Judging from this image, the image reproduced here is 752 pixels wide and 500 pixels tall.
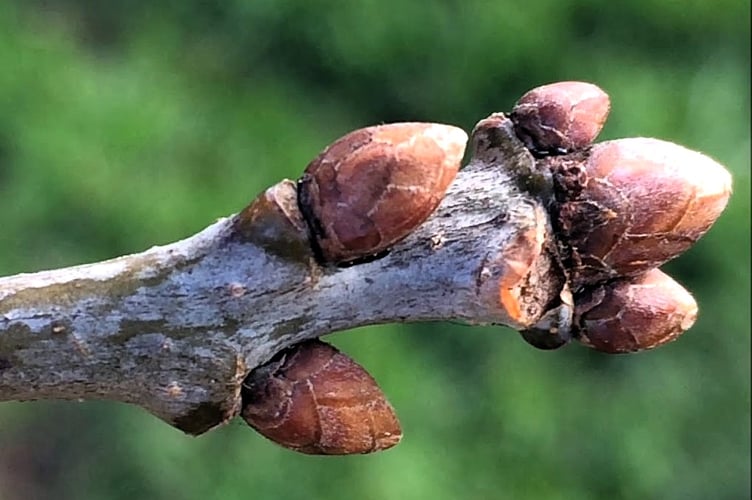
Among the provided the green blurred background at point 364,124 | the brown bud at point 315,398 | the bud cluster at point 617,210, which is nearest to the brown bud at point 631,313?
the bud cluster at point 617,210

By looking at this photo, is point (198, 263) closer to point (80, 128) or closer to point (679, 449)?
point (80, 128)

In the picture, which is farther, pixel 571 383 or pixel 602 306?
pixel 571 383

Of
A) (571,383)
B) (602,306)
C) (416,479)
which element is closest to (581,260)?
(602,306)

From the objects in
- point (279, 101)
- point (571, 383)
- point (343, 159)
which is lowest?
point (571, 383)

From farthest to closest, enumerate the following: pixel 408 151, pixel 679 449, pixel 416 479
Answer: pixel 679 449, pixel 416 479, pixel 408 151

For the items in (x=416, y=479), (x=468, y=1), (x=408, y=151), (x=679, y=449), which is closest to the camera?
(x=408, y=151)

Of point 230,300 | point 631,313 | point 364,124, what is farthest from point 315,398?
point 364,124

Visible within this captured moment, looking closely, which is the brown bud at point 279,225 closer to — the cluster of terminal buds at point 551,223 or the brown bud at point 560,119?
the cluster of terminal buds at point 551,223

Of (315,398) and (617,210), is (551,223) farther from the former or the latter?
(315,398)
